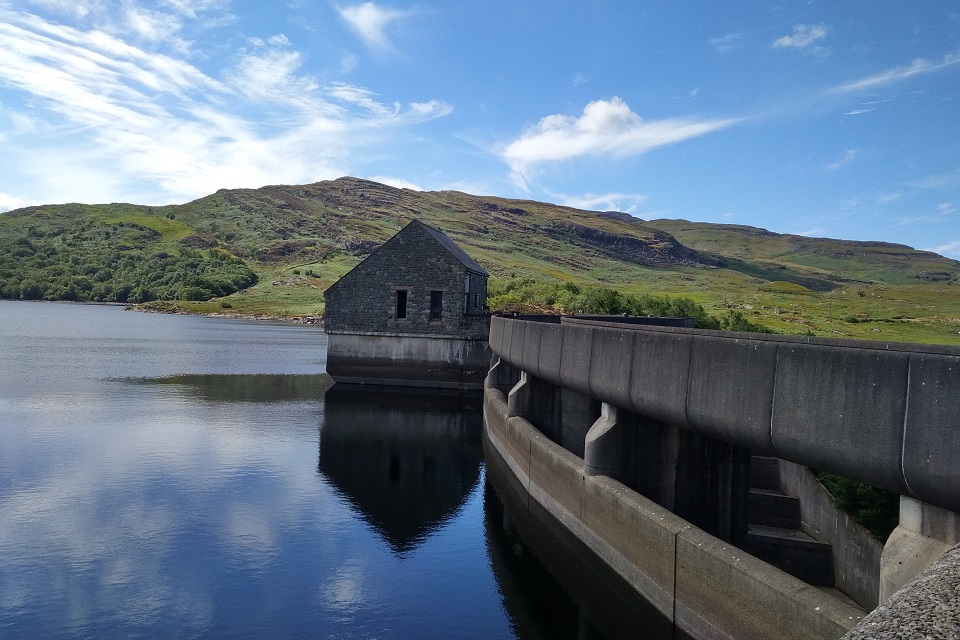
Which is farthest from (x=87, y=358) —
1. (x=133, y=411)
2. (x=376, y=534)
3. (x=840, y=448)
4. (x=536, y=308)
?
(x=840, y=448)

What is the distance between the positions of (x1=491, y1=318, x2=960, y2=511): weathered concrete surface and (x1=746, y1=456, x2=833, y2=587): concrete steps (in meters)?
3.68

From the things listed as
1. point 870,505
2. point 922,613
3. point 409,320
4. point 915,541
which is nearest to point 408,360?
point 409,320

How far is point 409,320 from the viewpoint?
1467 inches

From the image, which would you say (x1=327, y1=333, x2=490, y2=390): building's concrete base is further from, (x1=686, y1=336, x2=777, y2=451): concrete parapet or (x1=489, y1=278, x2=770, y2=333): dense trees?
(x1=686, y1=336, x2=777, y2=451): concrete parapet

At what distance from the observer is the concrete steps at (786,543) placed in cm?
1186

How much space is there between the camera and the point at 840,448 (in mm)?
6848

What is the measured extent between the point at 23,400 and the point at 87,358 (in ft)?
59.7

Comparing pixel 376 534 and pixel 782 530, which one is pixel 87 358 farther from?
pixel 782 530

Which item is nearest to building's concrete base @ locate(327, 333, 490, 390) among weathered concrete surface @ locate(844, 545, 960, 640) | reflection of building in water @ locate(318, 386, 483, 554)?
reflection of building in water @ locate(318, 386, 483, 554)

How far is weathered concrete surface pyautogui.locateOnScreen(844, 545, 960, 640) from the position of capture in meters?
3.03

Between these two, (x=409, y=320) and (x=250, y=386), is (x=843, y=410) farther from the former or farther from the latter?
(x=250, y=386)

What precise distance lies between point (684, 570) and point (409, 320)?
2886 cm

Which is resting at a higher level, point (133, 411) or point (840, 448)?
point (840, 448)

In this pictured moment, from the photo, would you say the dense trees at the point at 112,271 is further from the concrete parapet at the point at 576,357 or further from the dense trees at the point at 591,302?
the concrete parapet at the point at 576,357
